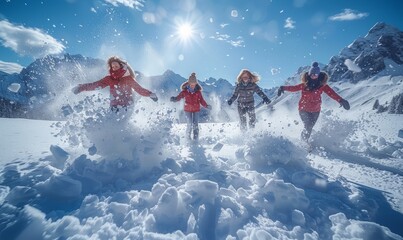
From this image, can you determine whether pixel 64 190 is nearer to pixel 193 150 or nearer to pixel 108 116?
pixel 108 116

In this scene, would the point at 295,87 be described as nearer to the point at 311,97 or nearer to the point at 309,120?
the point at 311,97

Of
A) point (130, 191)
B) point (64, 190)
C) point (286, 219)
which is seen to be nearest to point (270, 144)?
point (286, 219)

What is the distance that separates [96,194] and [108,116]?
5.74ft

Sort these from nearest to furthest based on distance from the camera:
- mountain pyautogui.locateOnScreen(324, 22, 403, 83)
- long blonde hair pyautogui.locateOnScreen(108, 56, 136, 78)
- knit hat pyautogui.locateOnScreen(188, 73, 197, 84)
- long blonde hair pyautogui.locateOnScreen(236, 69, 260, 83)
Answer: long blonde hair pyautogui.locateOnScreen(108, 56, 136, 78) < knit hat pyautogui.locateOnScreen(188, 73, 197, 84) < long blonde hair pyautogui.locateOnScreen(236, 69, 260, 83) < mountain pyautogui.locateOnScreen(324, 22, 403, 83)

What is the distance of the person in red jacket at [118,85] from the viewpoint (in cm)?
597

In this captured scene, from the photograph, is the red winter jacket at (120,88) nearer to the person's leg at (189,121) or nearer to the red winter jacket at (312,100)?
the person's leg at (189,121)

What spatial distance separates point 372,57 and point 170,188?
174 m

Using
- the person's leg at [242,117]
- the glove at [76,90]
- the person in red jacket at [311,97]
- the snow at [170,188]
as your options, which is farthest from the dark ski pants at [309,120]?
the glove at [76,90]

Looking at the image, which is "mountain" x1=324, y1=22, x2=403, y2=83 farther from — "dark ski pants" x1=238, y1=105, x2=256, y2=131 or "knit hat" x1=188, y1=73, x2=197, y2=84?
"knit hat" x1=188, y1=73, x2=197, y2=84

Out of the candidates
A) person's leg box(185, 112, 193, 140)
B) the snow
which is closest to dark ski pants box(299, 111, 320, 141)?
the snow

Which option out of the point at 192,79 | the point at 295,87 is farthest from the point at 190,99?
the point at 295,87

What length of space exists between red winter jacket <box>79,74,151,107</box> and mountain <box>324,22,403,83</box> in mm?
139270

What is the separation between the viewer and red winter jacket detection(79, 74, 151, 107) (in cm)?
596

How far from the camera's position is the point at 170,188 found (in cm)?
308
